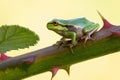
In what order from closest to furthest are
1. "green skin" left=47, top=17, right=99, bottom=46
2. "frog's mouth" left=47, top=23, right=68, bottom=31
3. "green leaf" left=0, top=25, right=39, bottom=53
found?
"green leaf" left=0, top=25, right=39, bottom=53 → "green skin" left=47, top=17, right=99, bottom=46 → "frog's mouth" left=47, top=23, right=68, bottom=31

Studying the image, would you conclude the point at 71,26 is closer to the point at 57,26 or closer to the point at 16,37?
the point at 57,26

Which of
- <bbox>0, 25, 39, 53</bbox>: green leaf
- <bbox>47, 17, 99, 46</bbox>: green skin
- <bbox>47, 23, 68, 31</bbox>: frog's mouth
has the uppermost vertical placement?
<bbox>0, 25, 39, 53</bbox>: green leaf

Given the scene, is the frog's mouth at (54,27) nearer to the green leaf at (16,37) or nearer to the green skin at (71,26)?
the green skin at (71,26)

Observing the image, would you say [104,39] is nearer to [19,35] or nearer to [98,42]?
[98,42]

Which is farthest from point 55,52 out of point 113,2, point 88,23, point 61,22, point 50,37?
point 113,2

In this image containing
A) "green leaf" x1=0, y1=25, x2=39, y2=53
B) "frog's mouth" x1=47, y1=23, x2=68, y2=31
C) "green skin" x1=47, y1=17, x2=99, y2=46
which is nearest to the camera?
"green leaf" x1=0, y1=25, x2=39, y2=53

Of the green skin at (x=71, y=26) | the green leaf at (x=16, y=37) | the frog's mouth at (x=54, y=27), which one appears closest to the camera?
the green leaf at (x=16, y=37)

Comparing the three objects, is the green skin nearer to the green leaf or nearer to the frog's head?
the frog's head

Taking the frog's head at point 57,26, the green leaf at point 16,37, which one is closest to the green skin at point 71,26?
the frog's head at point 57,26

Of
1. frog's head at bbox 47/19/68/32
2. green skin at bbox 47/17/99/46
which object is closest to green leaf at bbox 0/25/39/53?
green skin at bbox 47/17/99/46
